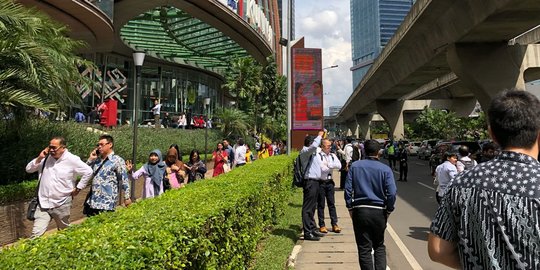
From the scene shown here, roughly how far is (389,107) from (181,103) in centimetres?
2341

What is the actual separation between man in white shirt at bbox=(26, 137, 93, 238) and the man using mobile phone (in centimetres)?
16

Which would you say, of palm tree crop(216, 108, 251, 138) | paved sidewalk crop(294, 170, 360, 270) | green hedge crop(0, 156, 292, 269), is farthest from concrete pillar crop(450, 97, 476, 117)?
green hedge crop(0, 156, 292, 269)

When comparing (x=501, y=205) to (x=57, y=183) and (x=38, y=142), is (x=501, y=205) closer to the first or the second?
(x=57, y=183)

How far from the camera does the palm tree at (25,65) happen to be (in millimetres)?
7805

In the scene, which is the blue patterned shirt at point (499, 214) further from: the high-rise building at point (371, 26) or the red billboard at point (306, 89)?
the high-rise building at point (371, 26)

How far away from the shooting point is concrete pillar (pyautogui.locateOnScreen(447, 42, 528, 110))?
18469 millimetres

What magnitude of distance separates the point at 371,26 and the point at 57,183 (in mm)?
130599

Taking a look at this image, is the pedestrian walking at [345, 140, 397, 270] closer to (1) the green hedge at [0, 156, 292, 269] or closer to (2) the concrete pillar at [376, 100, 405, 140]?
(1) the green hedge at [0, 156, 292, 269]

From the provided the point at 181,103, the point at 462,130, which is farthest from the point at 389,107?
the point at 181,103

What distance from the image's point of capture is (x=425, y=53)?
22.0 m

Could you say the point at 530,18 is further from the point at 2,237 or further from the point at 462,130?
the point at 462,130

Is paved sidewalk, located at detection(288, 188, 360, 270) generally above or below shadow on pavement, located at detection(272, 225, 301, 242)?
below

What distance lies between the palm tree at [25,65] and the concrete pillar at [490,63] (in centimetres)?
1642

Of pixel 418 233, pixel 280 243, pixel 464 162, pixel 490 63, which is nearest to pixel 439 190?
pixel 464 162
